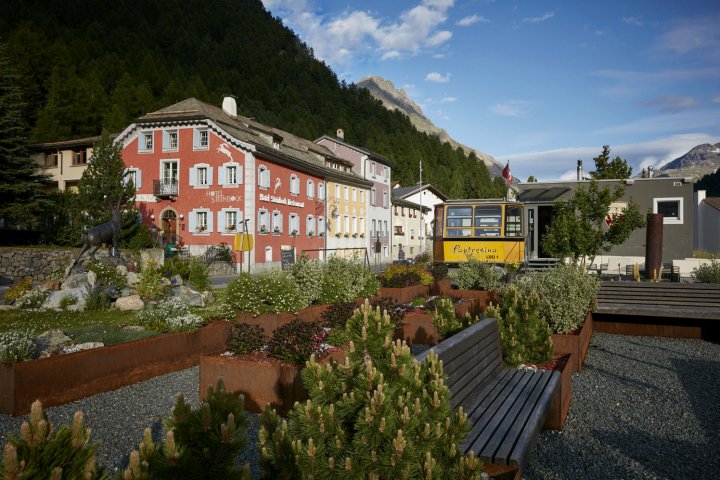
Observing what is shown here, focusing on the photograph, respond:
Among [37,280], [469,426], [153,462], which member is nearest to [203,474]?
[153,462]

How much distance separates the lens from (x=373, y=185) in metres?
56.7

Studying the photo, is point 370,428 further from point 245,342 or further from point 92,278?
point 92,278

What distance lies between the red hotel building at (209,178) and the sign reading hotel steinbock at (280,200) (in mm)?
73

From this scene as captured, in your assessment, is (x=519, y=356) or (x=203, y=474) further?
(x=519, y=356)

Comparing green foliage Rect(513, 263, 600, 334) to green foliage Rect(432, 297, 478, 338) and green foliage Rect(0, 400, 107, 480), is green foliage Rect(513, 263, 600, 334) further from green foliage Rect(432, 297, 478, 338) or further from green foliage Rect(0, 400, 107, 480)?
green foliage Rect(0, 400, 107, 480)

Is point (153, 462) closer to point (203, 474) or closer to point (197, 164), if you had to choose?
point (203, 474)

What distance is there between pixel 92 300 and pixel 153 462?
11.1 metres

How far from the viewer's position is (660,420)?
20.5 ft

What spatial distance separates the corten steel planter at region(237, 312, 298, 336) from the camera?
901cm

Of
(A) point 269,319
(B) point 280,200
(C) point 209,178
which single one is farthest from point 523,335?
(B) point 280,200

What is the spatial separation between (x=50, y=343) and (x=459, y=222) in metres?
15.6

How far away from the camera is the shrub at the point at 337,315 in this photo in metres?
8.64

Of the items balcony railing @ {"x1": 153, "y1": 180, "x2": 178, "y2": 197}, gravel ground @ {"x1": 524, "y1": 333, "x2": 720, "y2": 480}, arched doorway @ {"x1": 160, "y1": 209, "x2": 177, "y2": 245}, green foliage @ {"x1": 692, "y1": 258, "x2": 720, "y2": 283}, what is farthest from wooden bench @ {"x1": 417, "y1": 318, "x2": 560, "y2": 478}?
arched doorway @ {"x1": 160, "y1": 209, "x2": 177, "y2": 245}

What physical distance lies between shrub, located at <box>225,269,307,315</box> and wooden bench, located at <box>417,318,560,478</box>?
375 centimetres
